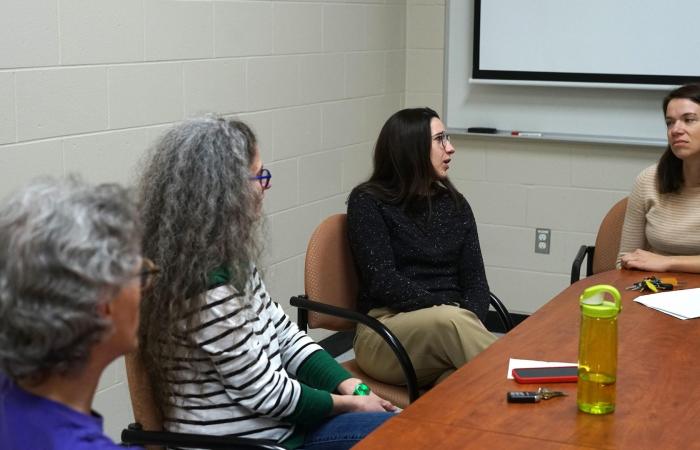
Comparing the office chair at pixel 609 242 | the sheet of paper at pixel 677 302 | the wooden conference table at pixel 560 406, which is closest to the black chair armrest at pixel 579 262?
the office chair at pixel 609 242

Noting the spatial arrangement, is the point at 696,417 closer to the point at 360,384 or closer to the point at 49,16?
the point at 360,384

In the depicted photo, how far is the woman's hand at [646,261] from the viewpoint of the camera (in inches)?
122

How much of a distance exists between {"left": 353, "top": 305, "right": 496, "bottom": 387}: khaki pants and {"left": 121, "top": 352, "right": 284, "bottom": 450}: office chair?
88 centimetres

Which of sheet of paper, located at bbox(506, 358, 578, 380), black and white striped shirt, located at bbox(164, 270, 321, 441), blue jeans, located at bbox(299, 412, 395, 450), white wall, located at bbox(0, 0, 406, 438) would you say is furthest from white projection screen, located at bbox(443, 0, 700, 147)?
black and white striped shirt, located at bbox(164, 270, 321, 441)

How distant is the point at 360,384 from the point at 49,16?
54.1 inches

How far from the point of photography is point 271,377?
207 cm

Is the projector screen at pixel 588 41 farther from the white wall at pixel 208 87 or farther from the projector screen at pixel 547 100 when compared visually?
the white wall at pixel 208 87

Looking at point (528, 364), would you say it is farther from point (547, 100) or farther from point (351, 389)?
point (547, 100)

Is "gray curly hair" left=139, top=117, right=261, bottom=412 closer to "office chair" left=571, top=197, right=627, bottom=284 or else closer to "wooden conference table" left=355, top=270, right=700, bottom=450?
"wooden conference table" left=355, top=270, right=700, bottom=450

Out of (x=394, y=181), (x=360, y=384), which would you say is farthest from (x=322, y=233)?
(x=360, y=384)

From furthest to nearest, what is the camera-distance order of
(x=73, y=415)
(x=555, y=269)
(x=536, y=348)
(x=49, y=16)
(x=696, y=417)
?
1. (x=555, y=269)
2. (x=49, y=16)
3. (x=536, y=348)
4. (x=696, y=417)
5. (x=73, y=415)

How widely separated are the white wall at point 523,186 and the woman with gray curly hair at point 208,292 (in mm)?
2747

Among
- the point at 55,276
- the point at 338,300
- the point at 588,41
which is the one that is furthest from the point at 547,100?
the point at 55,276

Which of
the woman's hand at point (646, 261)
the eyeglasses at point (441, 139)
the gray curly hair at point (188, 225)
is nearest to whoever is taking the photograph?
the gray curly hair at point (188, 225)
